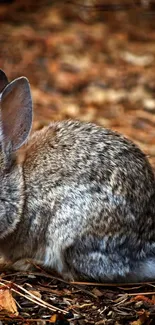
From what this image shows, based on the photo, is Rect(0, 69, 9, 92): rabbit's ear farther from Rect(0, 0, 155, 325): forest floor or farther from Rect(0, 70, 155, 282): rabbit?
Rect(0, 0, 155, 325): forest floor

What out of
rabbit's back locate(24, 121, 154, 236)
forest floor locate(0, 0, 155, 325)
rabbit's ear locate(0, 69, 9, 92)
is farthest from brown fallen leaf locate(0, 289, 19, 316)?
rabbit's ear locate(0, 69, 9, 92)

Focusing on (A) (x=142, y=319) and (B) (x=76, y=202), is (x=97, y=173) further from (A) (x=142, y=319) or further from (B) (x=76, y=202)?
(A) (x=142, y=319)

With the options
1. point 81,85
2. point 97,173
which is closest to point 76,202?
point 97,173

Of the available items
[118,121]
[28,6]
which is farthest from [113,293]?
[28,6]

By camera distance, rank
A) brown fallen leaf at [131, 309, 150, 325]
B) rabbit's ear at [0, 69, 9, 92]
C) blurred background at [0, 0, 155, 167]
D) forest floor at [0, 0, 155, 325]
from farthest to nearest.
→ blurred background at [0, 0, 155, 167] → rabbit's ear at [0, 69, 9, 92] → forest floor at [0, 0, 155, 325] → brown fallen leaf at [131, 309, 150, 325]

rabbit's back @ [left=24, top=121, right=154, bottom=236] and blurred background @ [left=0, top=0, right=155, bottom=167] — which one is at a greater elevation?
blurred background @ [left=0, top=0, right=155, bottom=167]

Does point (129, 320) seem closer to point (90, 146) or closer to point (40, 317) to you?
point (40, 317)

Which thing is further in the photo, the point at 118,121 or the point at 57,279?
the point at 118,121
